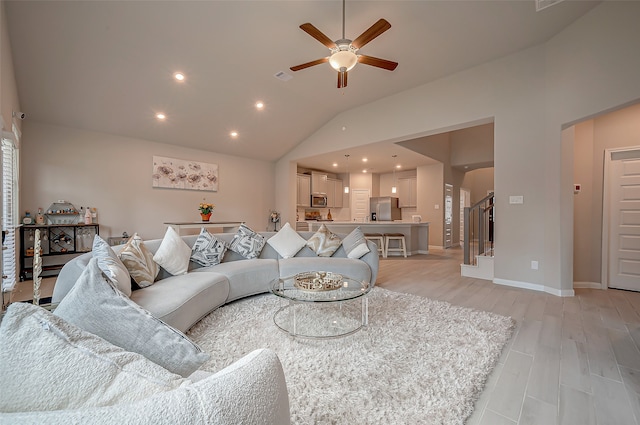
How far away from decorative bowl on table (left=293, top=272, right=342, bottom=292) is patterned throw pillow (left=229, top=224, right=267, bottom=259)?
3.75 ft

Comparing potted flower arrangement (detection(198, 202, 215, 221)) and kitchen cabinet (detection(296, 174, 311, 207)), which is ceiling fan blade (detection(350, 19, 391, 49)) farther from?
kitchen cabinet (detection(296, 174, 311, 207))

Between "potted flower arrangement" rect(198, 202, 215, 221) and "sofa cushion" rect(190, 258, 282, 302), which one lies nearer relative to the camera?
"sofa cushion" rect(190, 258, 282, 302)

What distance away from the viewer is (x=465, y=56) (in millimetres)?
4020

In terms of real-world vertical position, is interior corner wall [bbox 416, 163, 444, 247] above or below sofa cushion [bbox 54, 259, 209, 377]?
above

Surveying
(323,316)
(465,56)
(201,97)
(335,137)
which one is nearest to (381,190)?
(335,137)

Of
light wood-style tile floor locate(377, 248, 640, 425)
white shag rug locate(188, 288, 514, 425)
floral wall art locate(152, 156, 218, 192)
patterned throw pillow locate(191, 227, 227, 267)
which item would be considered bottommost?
light wood-style tile floor locate(377, 248, 640, 425)

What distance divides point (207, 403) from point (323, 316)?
2.25m

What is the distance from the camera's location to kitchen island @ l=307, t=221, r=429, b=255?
21.9 feet

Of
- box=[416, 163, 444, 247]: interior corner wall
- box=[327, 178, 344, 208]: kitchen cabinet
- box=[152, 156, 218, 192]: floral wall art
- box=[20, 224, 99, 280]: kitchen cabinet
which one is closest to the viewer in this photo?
box=[20, 224, 99, 280]: kitchen cabinet

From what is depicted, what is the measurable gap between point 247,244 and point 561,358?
3.37 metres

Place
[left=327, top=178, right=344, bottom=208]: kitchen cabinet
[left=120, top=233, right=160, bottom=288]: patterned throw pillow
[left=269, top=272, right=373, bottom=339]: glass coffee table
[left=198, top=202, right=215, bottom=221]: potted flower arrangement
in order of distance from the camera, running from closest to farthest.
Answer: [left=269, top=272, right=373, bottom=339]: glass coffee table, [left=120, top=233, right=160, bottom=288]: patterned throw pillow, [left=198, top=202, right=215, bottom=221]: potted flower arrangement, [left=327, top=178, right=344, bottom=208]: kitchen cabinet

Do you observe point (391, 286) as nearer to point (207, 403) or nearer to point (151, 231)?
point (207, 403)

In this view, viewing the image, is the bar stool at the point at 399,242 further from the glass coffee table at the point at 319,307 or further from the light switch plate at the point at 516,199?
the glass coffee table at the point at 319,307

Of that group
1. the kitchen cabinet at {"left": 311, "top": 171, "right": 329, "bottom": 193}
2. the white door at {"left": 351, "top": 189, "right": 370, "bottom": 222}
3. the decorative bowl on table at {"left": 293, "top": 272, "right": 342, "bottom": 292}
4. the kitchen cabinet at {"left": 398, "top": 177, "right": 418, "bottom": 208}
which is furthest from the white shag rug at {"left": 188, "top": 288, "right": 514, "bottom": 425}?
the white door at {"left": 351, "top": 189, "right": 370, "bottom": 222}
